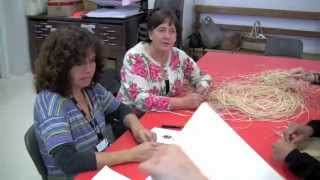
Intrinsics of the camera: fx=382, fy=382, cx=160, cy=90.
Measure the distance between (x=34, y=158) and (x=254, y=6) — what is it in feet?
11.3

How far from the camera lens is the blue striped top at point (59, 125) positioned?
1.34 metres

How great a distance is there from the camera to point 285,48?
3.29m

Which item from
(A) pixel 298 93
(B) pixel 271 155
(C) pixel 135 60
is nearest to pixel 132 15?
(C) pixel 135 60

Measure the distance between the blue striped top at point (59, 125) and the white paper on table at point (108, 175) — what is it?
16 centimetres

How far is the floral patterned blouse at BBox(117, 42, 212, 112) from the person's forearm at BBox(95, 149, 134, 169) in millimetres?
569

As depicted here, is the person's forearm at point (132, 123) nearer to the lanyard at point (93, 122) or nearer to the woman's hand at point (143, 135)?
the woman's hand at point (143, 135)

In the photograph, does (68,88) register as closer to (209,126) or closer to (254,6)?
(209,126)

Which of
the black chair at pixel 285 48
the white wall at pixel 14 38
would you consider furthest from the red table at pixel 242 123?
the white wall at pixel 14 38

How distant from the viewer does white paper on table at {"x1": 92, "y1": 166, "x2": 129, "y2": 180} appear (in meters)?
1.27

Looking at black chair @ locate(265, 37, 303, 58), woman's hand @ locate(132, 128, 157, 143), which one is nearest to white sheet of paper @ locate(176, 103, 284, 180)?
woman's hand @ locate(132, 128, 157, 143)

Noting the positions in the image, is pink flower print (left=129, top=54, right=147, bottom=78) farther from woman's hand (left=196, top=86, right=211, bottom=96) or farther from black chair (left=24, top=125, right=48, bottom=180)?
Answer: black chair (left=24, top=125, right=48, bottom=180)

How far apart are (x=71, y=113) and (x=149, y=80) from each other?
0.68m

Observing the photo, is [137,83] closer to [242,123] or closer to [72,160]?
[242,123]

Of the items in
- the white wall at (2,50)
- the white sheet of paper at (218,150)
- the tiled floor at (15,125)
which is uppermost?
the white sheet of paper at (218,150)
